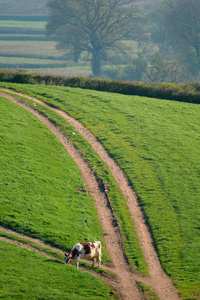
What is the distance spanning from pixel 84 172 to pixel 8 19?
17374cm

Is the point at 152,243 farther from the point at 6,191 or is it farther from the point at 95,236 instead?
the point at 6,191

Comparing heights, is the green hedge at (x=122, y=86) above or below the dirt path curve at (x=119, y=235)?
above

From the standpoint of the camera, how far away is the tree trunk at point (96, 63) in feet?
396

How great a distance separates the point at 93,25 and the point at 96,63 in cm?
1082

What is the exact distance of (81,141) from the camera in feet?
118

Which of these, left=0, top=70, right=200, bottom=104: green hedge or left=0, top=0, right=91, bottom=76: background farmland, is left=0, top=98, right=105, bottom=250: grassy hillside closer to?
left=0, top=70, right=200, bottom=104: green hedge

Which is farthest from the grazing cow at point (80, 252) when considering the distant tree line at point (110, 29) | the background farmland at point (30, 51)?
the distant tree line at point (110, 29)

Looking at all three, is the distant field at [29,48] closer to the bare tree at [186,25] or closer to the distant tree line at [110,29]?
the distant tree line at [110,29]

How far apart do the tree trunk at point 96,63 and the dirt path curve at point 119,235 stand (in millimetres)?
85164

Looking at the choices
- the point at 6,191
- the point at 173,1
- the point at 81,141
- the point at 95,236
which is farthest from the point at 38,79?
the point at 173,1

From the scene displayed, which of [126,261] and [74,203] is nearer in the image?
[126,261]

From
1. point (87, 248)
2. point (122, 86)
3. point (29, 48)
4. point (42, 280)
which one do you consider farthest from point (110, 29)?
point (42, 280)

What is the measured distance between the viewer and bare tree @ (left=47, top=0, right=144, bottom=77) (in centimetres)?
11431

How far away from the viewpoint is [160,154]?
34.9 meters
